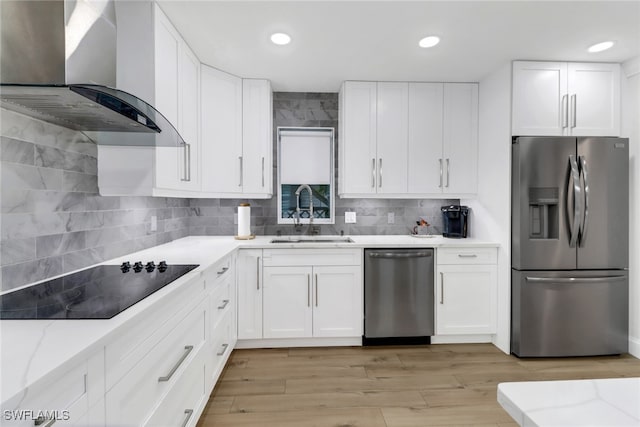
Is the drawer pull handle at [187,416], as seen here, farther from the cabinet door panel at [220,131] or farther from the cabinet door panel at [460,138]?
the cabinet door panel at [460,138]

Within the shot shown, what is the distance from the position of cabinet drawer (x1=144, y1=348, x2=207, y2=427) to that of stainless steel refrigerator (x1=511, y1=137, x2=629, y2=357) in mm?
2469

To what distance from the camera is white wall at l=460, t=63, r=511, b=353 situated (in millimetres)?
2641

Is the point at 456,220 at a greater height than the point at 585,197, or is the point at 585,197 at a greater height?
the point at 585,197

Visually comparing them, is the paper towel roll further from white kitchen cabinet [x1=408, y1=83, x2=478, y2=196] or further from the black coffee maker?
the black coffee maker

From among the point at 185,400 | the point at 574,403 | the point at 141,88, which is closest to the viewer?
the point at 574,403

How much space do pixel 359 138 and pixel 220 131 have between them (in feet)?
4.31

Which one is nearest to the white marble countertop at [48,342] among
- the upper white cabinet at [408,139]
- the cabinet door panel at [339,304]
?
the cabinet door panel at [339,304]

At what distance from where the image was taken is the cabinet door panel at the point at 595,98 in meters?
2.65

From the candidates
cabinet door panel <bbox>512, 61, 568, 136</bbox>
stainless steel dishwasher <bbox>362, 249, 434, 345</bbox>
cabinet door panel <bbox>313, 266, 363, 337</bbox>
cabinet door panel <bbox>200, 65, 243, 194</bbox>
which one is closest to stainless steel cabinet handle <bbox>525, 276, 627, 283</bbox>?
stainless steel dishwasher <bbox>362, 249, 434, 345</bbox>

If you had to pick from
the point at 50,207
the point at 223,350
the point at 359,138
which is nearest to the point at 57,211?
the point at 50,207

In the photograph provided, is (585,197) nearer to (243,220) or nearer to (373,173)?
(373,173)

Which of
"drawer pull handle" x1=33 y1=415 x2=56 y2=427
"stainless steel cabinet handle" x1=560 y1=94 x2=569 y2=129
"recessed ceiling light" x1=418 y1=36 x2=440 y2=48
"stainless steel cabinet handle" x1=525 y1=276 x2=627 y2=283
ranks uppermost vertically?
"recessed ceiling light" x1=418 y1=36 x2=440 y2=48

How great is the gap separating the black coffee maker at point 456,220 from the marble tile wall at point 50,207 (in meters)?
2.82

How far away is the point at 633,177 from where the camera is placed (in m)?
2.63
